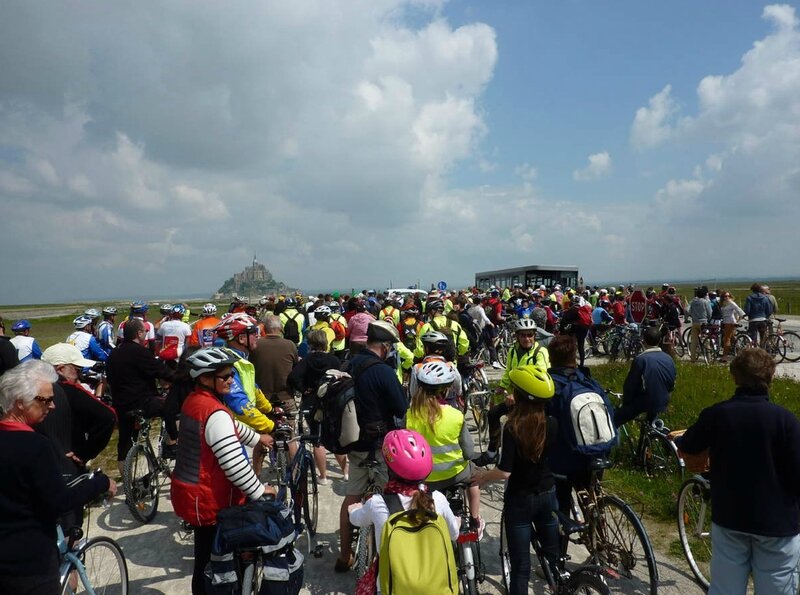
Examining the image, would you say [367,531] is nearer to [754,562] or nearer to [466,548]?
[466,548]

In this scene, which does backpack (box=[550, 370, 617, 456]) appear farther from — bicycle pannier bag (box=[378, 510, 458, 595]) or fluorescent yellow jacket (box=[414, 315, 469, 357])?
fluorescent yellow jacket (box=[414, 315, 469, 357])

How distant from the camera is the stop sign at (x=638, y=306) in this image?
50.3 feet

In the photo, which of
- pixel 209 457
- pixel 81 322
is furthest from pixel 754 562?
pixel 81 322

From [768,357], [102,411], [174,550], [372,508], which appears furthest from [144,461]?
[768,357]

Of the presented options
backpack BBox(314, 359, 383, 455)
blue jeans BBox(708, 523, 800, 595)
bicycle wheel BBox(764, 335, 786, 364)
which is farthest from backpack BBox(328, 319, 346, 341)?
bicycle wheel BBox(764, 335, 786, 364)

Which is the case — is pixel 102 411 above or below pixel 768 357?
below

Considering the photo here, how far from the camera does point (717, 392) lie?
28.9ft

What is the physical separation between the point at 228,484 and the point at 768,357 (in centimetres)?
369

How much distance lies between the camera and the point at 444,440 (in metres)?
3.85

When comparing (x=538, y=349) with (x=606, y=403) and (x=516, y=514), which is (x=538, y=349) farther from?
(x=516, y=514)

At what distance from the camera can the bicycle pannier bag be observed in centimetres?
240

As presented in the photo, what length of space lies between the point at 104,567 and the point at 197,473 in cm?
179

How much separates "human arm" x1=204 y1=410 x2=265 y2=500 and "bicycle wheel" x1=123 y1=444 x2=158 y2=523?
11.1ft

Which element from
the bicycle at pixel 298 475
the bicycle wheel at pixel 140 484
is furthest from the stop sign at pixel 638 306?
the bicycle wheel at pixel 140 484
